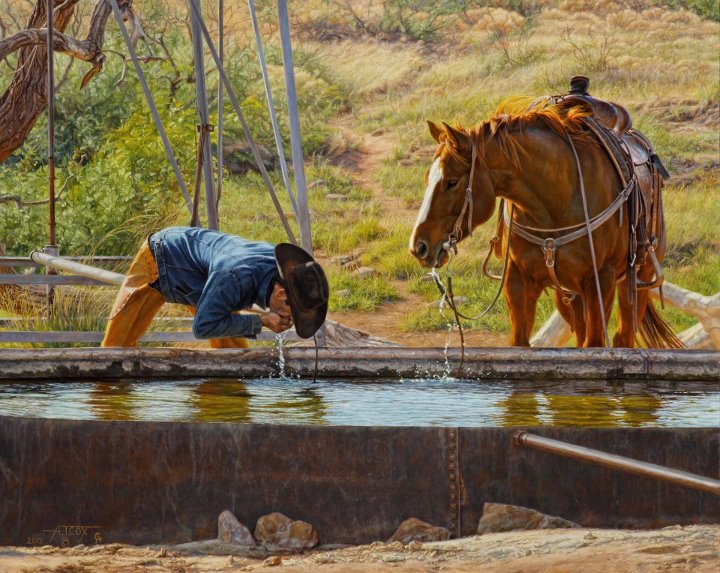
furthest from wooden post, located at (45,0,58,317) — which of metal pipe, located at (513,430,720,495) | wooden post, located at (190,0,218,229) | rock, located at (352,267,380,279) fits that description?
rock, located at (352,267,380,279)

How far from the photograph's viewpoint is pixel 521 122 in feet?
23.5

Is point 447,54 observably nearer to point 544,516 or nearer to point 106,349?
point 106,349

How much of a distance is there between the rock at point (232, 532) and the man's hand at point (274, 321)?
1.41 meters

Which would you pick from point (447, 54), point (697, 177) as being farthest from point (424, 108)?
point (697, 177)

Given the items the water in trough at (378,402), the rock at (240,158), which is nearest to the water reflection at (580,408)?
the water in trough at (378,402)

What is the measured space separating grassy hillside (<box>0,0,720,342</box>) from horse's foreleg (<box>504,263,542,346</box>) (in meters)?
6.51

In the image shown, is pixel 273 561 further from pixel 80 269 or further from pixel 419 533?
pixel 80 269

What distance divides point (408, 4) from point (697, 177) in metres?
10.8

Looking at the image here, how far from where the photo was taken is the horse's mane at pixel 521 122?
704 centimetres

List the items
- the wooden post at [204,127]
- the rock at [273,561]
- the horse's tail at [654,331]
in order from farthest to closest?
the horse's tail at [654,331] → the wooden post at [204,127] → the rock at [273,561]

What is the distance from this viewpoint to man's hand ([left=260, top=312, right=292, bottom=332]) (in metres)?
5.62

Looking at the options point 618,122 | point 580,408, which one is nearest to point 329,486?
point 580,408
